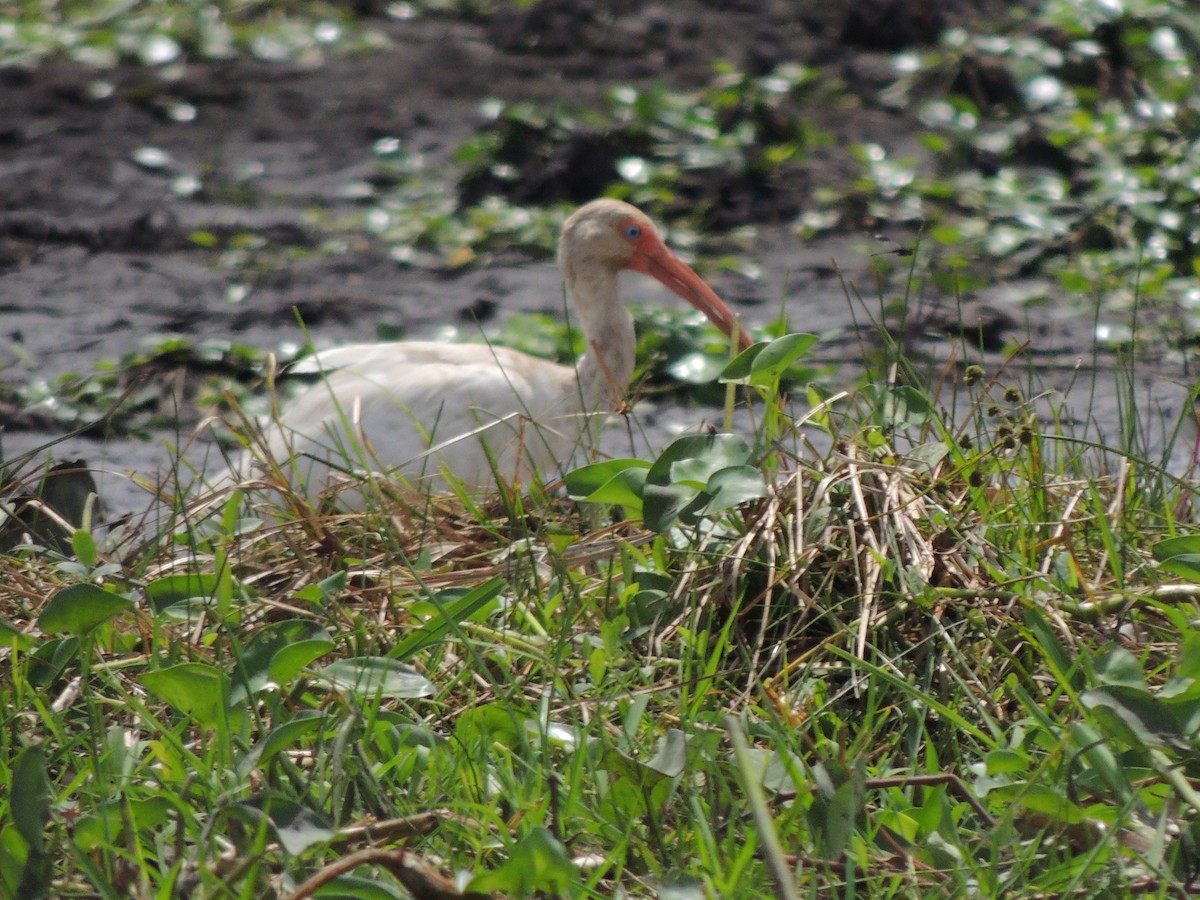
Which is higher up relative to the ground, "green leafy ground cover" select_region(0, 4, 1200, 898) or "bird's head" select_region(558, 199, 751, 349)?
"green leafy ground cover" select_region(0, 4, 1200, 898)

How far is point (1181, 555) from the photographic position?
2.09 metres

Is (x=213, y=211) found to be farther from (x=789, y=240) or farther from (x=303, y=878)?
(x=303, y=878)

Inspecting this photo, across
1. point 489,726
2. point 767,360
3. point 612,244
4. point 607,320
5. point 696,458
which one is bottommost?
point 607,320

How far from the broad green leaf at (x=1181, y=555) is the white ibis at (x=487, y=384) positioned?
185cm

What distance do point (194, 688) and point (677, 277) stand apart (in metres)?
2.96

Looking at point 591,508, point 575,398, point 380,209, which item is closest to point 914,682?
point 591,508

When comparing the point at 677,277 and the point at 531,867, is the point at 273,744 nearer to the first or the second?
the point at 531,867

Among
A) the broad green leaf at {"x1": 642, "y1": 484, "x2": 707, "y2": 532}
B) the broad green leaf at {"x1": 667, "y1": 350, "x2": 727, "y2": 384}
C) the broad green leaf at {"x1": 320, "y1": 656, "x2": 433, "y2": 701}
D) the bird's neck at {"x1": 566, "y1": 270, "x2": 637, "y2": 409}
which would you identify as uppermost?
the broad green leaf at {"x1": 642, "y1": 484, "x2": 707, "y2": 532}

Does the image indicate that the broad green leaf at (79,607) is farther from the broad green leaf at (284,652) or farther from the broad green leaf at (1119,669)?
the broad green leaf at (1119,669)

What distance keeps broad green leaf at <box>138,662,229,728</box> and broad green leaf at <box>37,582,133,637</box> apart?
125 millimetres

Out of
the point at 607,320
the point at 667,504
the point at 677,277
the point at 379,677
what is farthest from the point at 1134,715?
the point at 677,277

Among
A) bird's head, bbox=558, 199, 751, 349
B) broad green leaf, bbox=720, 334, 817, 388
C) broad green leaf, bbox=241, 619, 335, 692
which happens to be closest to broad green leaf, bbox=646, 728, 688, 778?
broad green leaf, bbox=241, 619, 335, 692

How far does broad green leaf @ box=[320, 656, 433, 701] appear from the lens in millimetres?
1998

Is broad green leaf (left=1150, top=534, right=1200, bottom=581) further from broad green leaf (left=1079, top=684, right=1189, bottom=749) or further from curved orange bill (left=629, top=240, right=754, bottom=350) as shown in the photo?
curved orange bill (left=629, top=240, right=754, bottom=350)
